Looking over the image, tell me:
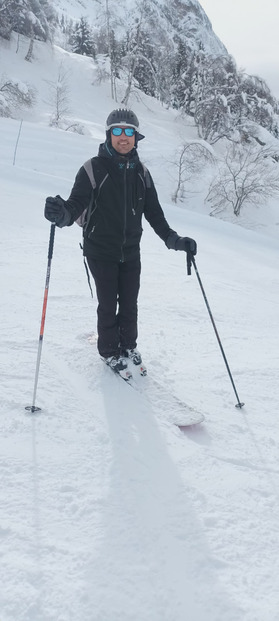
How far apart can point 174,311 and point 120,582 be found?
3.39m

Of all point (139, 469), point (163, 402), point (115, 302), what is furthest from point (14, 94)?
point (139, 469)

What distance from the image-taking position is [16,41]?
4062 cm

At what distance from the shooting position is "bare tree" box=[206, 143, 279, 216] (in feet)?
77.6

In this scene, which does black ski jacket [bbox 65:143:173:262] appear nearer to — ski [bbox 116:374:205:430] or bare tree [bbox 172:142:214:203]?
ski [bbox 116:374:205:430]

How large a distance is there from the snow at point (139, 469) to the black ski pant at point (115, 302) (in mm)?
239

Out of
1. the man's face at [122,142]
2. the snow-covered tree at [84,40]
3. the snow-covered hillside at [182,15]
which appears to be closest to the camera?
the man's face at [122,142]

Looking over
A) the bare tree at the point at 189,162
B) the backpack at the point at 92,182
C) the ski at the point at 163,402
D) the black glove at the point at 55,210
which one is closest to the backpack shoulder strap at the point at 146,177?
the backpack at the point at 92,182

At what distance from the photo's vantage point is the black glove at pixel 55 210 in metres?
2.54

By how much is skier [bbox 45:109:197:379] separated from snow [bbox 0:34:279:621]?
31 cm

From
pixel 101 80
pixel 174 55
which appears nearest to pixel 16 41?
pixel 101 80

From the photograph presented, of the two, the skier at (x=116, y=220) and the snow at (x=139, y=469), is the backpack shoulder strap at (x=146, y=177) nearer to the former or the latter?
the skier at (x=116, y=220)

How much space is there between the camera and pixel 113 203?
2842 millimetres

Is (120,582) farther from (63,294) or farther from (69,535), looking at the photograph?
(63,294)

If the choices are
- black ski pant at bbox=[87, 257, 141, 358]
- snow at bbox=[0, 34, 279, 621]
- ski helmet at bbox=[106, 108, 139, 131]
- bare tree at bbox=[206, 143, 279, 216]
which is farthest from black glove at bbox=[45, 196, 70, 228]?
bare tree at bbox=[206, 143, 279, 216]
